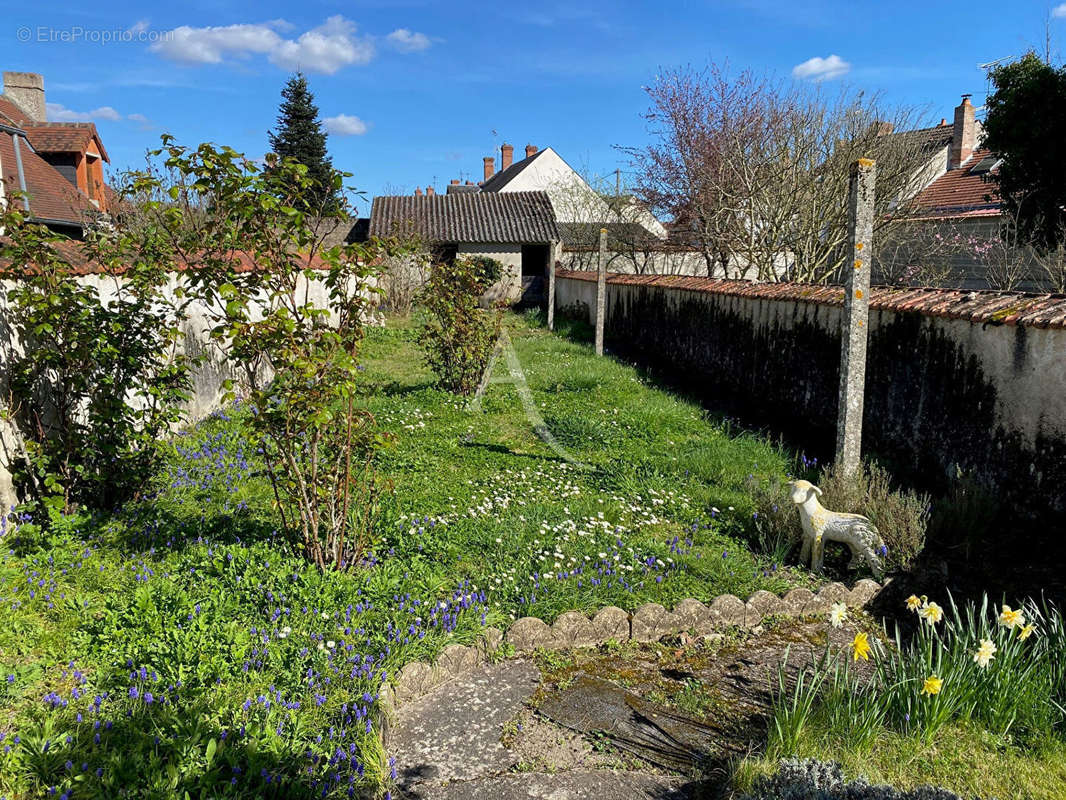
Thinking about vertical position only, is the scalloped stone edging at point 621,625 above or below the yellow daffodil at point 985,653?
below

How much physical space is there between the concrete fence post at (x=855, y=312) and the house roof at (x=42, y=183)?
21169 mm

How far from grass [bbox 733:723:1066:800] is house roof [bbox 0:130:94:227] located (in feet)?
75.6

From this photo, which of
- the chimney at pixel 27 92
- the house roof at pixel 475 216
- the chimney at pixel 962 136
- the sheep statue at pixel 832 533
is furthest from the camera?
the chimney at pixel 27 92

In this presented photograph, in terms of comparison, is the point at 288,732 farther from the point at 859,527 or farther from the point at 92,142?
the point at 92,142

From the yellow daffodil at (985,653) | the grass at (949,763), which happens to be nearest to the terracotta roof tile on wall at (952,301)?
the yellow daffodil at (985,653)

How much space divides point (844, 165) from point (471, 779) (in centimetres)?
1318

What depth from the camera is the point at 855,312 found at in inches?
239

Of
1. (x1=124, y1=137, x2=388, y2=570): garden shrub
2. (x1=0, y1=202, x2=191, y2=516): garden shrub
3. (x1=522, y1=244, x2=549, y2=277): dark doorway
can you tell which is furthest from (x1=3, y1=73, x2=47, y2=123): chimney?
(x1=124, y1=137, x2=388, y2=570): garden shrub

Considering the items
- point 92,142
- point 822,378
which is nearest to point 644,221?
point 822,378

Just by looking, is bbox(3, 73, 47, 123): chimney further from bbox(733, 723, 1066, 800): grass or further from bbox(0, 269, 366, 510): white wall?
bbox(733, 723, 1066, 800): grass

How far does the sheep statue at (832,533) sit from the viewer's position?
4922 mm

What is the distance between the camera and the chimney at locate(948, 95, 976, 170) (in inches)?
913

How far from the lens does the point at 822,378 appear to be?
8.53 metres

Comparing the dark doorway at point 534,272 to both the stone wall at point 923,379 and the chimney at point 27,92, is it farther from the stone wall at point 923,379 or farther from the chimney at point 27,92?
the chimney at point 27,92
